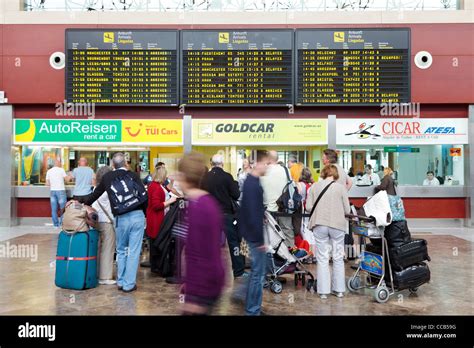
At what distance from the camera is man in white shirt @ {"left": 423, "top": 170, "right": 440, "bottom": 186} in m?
11.5

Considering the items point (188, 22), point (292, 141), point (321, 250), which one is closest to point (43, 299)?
point (321, 250)

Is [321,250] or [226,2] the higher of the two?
[226,2]

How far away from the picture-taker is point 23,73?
11.2 metres

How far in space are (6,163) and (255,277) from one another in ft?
30.9

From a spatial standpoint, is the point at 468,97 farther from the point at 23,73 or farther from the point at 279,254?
the point at 23,73

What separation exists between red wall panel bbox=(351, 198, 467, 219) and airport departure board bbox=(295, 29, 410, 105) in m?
2.77

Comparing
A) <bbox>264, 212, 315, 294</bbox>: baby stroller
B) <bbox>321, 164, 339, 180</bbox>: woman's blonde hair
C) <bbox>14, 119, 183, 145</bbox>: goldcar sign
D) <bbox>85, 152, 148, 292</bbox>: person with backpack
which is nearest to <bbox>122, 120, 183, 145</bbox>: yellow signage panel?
<bbox>14, 119, 183, 145</bbox>: goldcar sign

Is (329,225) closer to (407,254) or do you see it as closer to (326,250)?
(326,250)

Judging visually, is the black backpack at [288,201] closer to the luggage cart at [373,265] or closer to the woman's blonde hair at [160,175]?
the luggage cart at [373,265]

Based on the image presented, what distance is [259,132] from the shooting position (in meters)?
11.3

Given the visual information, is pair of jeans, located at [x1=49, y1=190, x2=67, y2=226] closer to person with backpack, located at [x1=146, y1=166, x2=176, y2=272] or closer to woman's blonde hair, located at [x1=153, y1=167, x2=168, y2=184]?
person with backpack, located at [x1=146, y1=166, x2=176, y2=272]

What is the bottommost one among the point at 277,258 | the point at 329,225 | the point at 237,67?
the point at 277,258

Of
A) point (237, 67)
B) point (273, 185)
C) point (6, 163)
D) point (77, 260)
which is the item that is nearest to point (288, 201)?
point (273, 185)

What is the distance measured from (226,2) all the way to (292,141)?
4.36 metres
